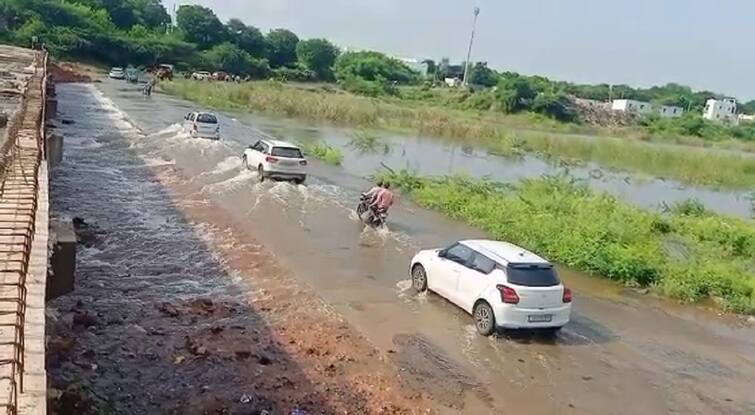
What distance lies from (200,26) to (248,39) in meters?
7.83

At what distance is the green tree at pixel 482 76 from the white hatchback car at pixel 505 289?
127914 mm

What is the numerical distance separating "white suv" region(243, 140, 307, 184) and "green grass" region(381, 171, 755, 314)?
4.35 m

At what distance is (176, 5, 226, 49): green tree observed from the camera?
118062mm

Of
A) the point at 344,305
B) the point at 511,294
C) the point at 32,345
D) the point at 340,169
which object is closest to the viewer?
the point at 32,345

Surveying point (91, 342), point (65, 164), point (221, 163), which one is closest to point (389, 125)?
point (221, 163)

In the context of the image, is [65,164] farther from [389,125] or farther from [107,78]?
[107,78]

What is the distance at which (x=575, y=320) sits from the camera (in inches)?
583

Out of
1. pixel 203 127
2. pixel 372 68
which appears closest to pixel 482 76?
pixel 372 68

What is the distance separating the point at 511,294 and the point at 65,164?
60.9 feet

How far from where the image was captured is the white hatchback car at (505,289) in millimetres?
12609

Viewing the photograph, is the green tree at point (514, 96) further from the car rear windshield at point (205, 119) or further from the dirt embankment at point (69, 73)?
the car rear windshield at point (205, 119)

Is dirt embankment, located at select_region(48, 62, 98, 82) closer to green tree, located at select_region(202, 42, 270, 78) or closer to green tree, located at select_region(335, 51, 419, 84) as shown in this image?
green tree, located at select_region(202, 42, 270, 78)

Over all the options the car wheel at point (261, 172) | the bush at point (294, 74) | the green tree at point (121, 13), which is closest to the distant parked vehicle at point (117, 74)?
the bush at point (294, 74)

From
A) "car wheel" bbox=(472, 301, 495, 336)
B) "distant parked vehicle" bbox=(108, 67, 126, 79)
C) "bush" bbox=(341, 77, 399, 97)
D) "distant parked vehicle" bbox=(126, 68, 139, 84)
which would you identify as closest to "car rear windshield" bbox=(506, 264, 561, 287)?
"car wheel" bbox=(472, 301, 495, 336)
